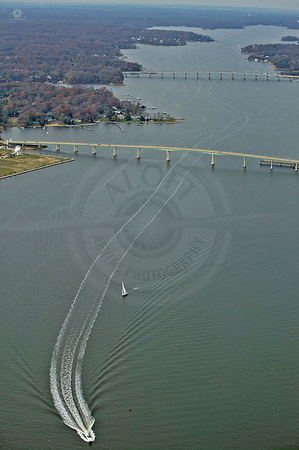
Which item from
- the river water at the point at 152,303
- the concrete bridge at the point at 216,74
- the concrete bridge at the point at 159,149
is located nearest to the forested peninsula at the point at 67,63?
the concrete bridge at the point at 216,74

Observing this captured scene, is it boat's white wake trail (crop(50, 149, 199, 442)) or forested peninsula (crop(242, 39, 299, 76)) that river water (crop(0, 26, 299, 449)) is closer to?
boat's white wake trail (crop(50, 149, 199, 442))

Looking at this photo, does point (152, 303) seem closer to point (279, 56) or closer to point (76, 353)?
point (76, 353)

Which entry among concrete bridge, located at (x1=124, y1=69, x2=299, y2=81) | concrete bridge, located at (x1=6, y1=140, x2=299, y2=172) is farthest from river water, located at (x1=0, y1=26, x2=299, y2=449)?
concrete bridge, located at (x1=124, y1=69, x2=299, y2=81)

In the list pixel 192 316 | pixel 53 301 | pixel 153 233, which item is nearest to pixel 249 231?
pixel 153 233

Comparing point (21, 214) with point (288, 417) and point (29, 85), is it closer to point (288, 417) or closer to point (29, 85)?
point (288, 417)

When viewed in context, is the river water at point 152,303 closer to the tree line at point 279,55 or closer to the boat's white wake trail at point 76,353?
the boat's white wake trail at point 76,353
